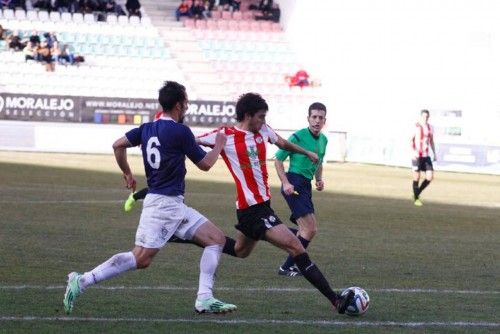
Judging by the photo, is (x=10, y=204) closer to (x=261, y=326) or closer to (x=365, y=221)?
(x=365, y=221)

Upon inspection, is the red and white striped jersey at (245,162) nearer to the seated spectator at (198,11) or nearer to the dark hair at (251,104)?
the dark hair at (251,104)

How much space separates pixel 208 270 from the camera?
31.8ft

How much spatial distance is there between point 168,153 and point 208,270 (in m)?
1.03

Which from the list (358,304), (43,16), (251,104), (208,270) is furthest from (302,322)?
(43,16)

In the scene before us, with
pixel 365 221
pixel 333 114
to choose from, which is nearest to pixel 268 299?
pixel 365 221

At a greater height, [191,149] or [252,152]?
[191,149]

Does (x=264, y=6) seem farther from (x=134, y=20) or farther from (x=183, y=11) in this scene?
(x=134, y=20)

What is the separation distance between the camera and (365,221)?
67.2 feet

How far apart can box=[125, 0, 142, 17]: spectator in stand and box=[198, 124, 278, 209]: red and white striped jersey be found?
45.7m

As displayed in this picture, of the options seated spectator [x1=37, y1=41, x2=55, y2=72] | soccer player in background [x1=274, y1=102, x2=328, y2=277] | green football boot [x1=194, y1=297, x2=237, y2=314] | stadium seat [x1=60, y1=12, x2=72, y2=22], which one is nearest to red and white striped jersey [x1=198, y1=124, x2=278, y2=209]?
green football boot [x1=194, y1=297, x2=237, y2=314]

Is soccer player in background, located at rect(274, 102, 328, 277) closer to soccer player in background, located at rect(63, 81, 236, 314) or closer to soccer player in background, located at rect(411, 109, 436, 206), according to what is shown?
soccer player in background, located at rect(63, 81, 236, 314)

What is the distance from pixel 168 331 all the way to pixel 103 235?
7.78 m

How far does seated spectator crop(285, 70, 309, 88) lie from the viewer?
5375cm

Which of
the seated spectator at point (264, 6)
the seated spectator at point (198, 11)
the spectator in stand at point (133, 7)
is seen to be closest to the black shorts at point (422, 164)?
the spectator in stand at point (133, 7)
